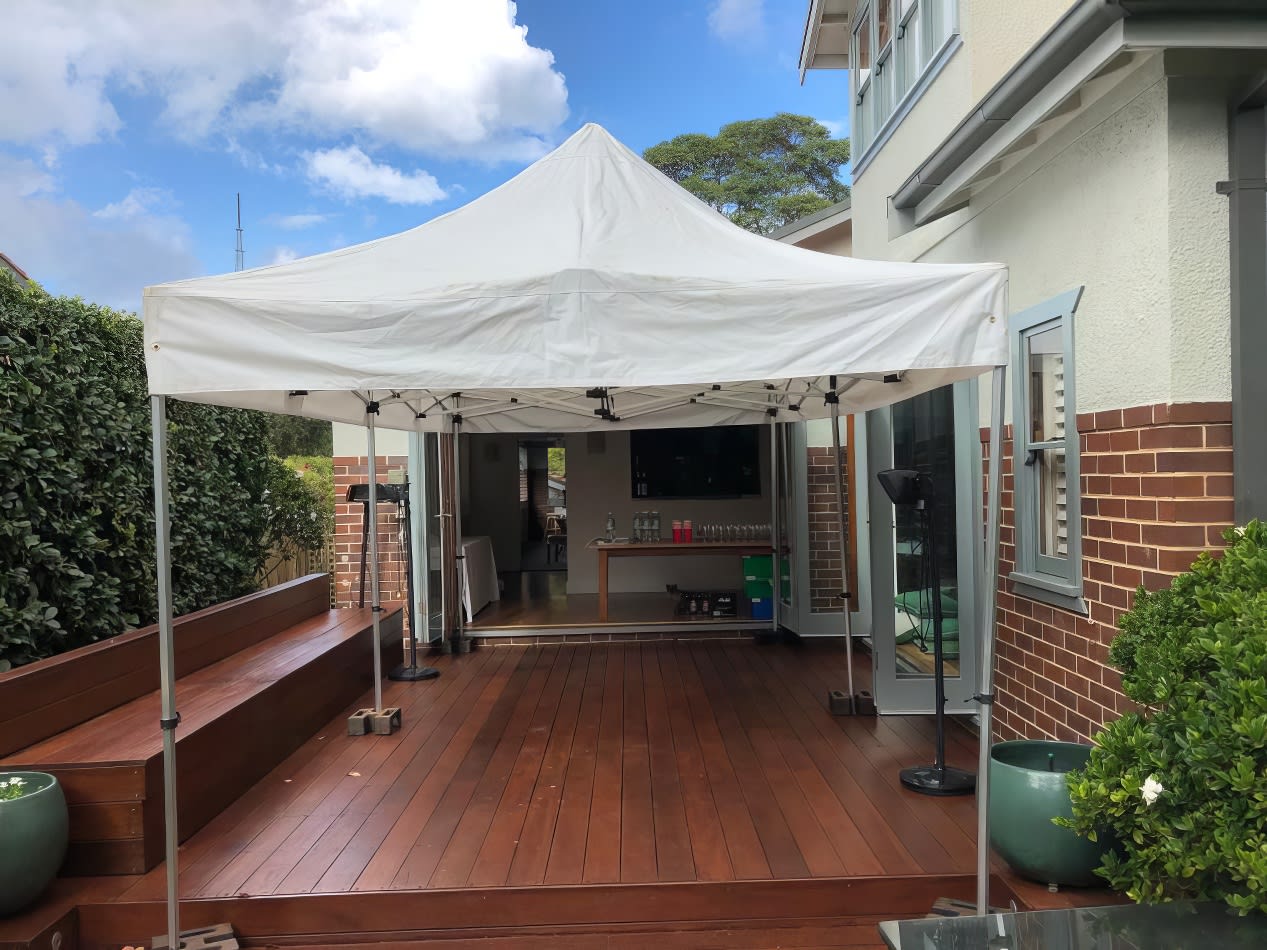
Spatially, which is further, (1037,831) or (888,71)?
(888,71)

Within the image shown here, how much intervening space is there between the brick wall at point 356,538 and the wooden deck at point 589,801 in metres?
1.43

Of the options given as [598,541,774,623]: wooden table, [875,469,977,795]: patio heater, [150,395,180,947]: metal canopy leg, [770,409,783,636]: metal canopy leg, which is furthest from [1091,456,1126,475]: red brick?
[598,541,774,623]: wooden table

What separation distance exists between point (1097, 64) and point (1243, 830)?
2062 mm

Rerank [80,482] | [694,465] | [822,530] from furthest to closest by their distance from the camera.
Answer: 1. [694,465]
2. [822,530]
3. [80,482]

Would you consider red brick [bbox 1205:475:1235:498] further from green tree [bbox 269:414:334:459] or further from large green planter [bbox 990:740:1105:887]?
green tree [bbox 269:414:334:459]

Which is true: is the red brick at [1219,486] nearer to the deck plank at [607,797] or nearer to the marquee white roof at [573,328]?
the marquee white roof at [573,328]

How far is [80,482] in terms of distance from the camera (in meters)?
3.77

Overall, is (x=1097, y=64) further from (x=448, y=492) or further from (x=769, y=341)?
(x=448, y=492)

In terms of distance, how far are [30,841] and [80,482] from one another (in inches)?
66.7

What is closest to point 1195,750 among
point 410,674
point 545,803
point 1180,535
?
point 1180,535

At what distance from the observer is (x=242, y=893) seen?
2.72 metres

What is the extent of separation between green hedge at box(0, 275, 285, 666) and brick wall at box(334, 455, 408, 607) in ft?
5.53

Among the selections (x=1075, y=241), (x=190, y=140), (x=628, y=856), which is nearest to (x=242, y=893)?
(x=628, y=856)

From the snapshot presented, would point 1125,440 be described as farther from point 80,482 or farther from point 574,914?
point 80,482
